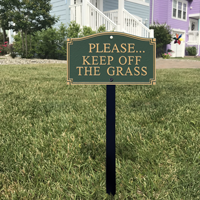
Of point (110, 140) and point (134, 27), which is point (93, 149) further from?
point (134, 27)

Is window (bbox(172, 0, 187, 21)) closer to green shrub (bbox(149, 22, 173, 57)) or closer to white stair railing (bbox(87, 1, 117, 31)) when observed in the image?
green shrub (bbox(149, 22, 173, 57))

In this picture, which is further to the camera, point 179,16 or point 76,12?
point 179,16

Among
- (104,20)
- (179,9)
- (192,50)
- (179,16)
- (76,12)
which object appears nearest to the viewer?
(104,20)

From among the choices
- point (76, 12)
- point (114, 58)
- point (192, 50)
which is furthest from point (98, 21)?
point (192, 50)

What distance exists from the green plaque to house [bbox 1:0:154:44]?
37.6ft

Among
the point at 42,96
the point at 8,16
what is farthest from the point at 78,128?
the point at 8,16

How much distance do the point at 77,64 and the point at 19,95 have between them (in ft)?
9.32

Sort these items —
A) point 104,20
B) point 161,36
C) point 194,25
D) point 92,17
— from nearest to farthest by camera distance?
point 104,20 < point 92,17 < point 161,36 < point 194,25

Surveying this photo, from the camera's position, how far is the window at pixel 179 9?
82.5 feet

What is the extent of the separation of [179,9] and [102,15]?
1601 centimetres

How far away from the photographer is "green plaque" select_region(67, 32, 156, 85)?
169 cm

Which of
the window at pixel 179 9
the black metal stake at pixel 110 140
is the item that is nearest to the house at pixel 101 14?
the window at pixel 179 9

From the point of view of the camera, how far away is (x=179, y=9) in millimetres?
25859

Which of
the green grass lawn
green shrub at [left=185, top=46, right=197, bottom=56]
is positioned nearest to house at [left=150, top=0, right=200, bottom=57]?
green shrub at [left=185, top=46, right=197, bottom=56]
